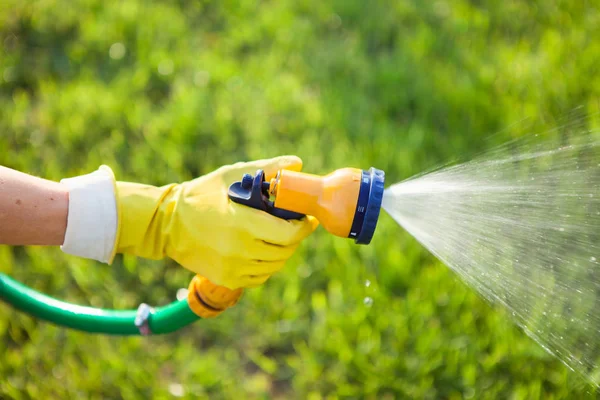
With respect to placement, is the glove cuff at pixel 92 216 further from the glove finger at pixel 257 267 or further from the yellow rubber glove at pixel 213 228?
the glove finger at pixel 257 267

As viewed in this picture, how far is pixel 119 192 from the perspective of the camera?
159 cm

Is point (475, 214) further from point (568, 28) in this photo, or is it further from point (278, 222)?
point (568, 28)

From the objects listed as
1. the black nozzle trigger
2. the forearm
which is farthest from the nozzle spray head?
the forearm

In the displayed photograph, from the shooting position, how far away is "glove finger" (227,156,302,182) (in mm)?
1563

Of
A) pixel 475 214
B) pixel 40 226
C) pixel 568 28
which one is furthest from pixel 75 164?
pixel 568 28

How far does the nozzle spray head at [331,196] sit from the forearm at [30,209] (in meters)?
0.47

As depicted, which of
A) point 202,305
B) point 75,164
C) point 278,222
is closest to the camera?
point 278,222

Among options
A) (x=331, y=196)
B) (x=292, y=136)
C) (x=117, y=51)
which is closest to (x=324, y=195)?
(x=331, y=196)

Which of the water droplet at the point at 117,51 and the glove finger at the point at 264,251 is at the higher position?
the water droplet at the point at 117,51

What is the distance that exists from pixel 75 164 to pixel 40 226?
1.45m

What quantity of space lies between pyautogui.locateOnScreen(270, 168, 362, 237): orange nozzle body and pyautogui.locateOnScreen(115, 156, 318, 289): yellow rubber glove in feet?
0.26

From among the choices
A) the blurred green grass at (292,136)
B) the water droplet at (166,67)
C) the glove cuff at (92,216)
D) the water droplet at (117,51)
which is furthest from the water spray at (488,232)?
the water droplet at (117,51)

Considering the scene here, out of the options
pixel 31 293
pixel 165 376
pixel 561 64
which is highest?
pixel 561 64

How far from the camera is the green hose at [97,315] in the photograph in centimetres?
170
